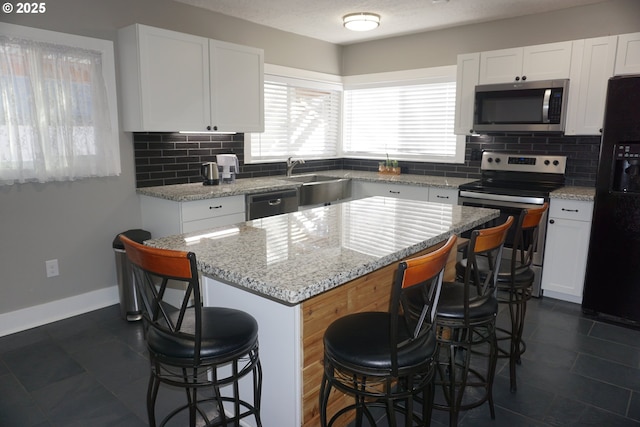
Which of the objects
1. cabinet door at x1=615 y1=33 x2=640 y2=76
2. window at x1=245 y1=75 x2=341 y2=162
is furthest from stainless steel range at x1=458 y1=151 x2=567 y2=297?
window at x1=245 y1=75 x2=341 y2=162

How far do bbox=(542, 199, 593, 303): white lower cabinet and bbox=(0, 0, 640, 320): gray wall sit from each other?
5.35 feet

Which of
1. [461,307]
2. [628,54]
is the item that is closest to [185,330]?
[461,307]

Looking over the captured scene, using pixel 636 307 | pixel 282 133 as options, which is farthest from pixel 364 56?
pixel 636 307

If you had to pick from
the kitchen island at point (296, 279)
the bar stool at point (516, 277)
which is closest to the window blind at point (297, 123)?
the kitchen island at point (296, 279)

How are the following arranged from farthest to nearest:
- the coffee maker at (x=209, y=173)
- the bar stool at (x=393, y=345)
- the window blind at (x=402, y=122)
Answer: the window blind at (x=402, y=122)
the coffee maker at (x=209, y=173)
the bar stool at (x=393, y=345)

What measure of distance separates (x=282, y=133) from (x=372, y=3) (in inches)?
70.0

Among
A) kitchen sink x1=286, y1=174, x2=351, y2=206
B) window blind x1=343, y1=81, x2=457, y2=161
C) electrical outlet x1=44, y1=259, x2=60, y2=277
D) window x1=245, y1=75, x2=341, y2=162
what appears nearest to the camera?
electrical outlet x1=44, y1=259, x2=60, y2=277

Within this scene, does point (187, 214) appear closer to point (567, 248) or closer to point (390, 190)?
point (390, 190)

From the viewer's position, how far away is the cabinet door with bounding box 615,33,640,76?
11.1 ft

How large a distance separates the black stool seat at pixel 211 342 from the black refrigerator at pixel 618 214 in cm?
293

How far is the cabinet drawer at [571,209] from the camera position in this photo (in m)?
3.48

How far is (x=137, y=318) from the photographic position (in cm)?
325

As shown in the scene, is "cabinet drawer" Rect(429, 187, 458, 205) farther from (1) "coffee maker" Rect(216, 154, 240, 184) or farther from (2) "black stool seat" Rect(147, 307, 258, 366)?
(2) "black stool seat" Rect(147, 307, 258, 366)

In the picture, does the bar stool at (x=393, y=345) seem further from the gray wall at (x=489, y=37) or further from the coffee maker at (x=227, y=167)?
the gray wall at (x=489, y=37)
